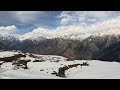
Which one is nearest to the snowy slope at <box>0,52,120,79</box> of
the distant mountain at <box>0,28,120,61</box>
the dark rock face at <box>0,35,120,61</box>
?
the distant mountain at <box>0,28,120,61</box>

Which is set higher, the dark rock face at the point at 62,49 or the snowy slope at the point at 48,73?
the dark rock face at the point at 62,49

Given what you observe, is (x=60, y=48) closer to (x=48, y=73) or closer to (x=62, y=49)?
(x=62, y=49)

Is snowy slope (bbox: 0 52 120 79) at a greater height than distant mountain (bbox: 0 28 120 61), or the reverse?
distant mountain (bbox: 0 28 120 61)

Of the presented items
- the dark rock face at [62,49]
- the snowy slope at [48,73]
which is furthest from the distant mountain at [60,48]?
the snowy slope at [48,73]

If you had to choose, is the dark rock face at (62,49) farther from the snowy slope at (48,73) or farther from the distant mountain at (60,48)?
the snowy slope at (48,73)

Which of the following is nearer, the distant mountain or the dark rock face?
the distant mountain

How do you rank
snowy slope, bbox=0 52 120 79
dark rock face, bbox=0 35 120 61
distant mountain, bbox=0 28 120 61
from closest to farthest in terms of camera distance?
1. snowy slope, bbox=0 52 120 79
2. distant mountain, bbox=0 28 120 61
3. dark rock face, bbox=0 35 120 61

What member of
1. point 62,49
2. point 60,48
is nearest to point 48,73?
point 62,49

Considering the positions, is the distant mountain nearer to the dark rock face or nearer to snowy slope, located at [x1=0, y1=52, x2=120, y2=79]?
the dark rock face
